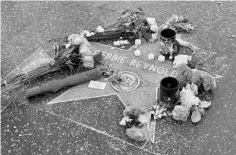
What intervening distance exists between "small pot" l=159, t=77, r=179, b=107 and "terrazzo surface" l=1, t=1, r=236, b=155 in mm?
200

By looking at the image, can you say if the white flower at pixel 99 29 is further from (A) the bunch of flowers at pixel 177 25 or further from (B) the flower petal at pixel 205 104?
(B) the flower petal at pixel 205 104

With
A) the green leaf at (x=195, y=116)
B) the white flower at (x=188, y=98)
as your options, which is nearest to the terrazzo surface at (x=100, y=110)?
the green leaf at (x=195, y=116)

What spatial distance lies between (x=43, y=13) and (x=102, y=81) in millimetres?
1764

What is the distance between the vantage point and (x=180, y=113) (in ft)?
9.69

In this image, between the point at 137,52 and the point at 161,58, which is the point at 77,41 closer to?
the point at 137,52

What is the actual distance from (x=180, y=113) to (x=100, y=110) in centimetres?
79

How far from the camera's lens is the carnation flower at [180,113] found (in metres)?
2.95

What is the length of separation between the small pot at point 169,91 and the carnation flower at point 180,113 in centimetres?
11

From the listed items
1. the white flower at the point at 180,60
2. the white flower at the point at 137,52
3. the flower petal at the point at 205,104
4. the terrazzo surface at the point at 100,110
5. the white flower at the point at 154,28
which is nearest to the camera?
the terrazzo surface at the point at 100,110

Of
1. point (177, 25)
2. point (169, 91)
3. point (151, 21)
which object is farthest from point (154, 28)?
point (169, 91)

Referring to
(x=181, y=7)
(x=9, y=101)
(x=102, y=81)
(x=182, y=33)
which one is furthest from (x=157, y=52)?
(x=9, y=101)

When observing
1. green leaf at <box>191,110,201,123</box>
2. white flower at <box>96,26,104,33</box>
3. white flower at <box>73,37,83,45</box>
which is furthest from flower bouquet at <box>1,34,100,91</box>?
green leaf at <box>191,110,201,123</box>

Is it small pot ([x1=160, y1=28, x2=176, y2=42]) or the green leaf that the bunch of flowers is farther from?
the green leaf

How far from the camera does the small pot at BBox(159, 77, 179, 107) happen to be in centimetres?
299
